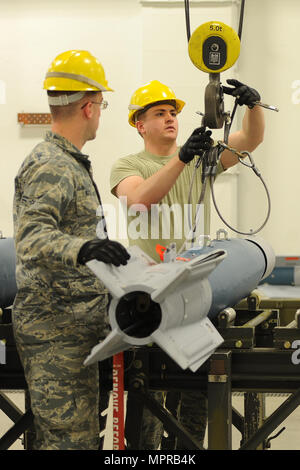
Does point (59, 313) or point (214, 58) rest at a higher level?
point (214, 58)

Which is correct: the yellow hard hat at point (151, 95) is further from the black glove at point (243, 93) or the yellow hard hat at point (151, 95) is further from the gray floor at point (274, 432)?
the gray floor at point (274, 432)

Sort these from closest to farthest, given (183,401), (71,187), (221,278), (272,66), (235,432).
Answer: (71,187) < (221,278) < (183,401) < (235,432) < (272,66)

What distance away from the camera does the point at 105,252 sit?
165 centimetres

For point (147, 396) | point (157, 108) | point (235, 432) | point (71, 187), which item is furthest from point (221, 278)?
point (235, 432)

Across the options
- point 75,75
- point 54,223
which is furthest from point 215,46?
point 54,223

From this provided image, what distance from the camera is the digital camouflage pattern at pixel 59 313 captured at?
1.84 m

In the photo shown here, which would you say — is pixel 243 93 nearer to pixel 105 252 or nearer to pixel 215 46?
pixel 215 46

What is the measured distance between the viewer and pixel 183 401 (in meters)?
2.73

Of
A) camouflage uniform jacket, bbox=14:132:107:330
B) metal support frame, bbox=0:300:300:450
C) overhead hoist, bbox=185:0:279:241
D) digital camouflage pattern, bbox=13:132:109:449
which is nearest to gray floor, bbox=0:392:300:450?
metal support frame, bbox=0:300:300:450

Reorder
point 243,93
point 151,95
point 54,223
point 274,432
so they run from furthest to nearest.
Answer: point 274,432, point 151,95, point 243,93, point 54,223

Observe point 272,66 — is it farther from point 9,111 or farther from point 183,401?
point 183,401

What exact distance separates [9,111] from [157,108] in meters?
2.89

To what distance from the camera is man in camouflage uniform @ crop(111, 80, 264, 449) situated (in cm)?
234

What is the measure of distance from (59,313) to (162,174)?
0.63 meters
